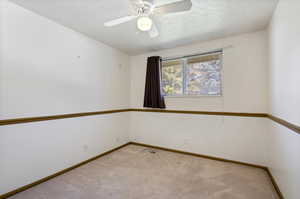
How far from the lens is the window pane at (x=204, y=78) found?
2.70 m

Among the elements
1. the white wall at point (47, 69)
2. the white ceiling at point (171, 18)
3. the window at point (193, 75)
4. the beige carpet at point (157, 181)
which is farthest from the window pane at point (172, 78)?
the beige carpet at point (157, 181)

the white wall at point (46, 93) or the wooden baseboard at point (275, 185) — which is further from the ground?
the white wall at point (46, 93)

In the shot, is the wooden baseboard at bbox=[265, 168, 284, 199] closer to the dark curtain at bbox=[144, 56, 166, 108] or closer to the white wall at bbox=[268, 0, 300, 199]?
the white wall at bbox=[268, 0, 300, 199]

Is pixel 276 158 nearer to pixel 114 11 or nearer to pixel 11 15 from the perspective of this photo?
pixel 114 11

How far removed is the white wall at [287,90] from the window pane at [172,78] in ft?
5.23

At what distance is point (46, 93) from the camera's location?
198 cm

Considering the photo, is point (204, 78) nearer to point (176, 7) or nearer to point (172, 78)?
point (172, 78)

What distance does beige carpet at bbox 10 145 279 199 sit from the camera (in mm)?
1663

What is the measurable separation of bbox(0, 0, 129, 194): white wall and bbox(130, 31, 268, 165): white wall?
5.08 ft

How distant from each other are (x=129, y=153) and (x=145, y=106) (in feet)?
3.66

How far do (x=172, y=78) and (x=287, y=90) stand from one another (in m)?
2.01

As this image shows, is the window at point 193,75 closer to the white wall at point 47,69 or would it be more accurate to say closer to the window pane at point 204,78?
the window pane at point 204,78

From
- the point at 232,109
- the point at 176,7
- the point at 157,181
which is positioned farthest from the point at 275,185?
the point at 176,7

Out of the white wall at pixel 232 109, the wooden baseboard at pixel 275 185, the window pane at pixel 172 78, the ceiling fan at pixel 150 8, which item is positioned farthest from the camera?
the window pane at pixel 172 78
